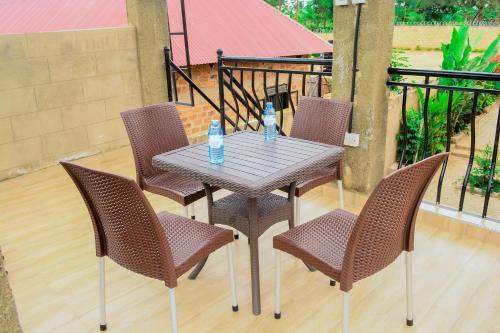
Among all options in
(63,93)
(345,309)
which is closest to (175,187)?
(345,309)

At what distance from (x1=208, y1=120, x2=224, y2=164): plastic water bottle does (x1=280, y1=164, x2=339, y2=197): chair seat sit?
2.03ft

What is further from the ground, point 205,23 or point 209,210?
point 205,23

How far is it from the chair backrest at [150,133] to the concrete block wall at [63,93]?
1.93 m

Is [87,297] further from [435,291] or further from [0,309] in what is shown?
[435,291]

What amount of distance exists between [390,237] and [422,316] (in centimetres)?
65

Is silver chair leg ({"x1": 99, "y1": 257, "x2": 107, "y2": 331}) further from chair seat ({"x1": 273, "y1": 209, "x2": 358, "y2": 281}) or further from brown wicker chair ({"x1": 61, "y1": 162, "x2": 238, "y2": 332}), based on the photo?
chair seat ({"x1": 273, "y1": 209, "x2": 358, "y2": 281})

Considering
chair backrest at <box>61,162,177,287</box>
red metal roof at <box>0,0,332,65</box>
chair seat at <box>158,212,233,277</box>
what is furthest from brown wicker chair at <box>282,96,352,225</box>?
red metal roof at <box>0,0,332,65</box>

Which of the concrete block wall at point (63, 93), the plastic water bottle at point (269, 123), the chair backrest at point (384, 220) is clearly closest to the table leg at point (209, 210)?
the plastic water bottle at point (269, 123)

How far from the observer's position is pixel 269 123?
2801 mm

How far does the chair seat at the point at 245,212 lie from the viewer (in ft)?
8.03

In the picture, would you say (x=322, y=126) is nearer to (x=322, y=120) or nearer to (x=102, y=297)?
(x=322, y=120)

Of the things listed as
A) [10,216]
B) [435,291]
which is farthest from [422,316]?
[10,216]

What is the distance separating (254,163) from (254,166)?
2.1 inches

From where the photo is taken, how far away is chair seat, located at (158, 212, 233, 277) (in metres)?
1.97
